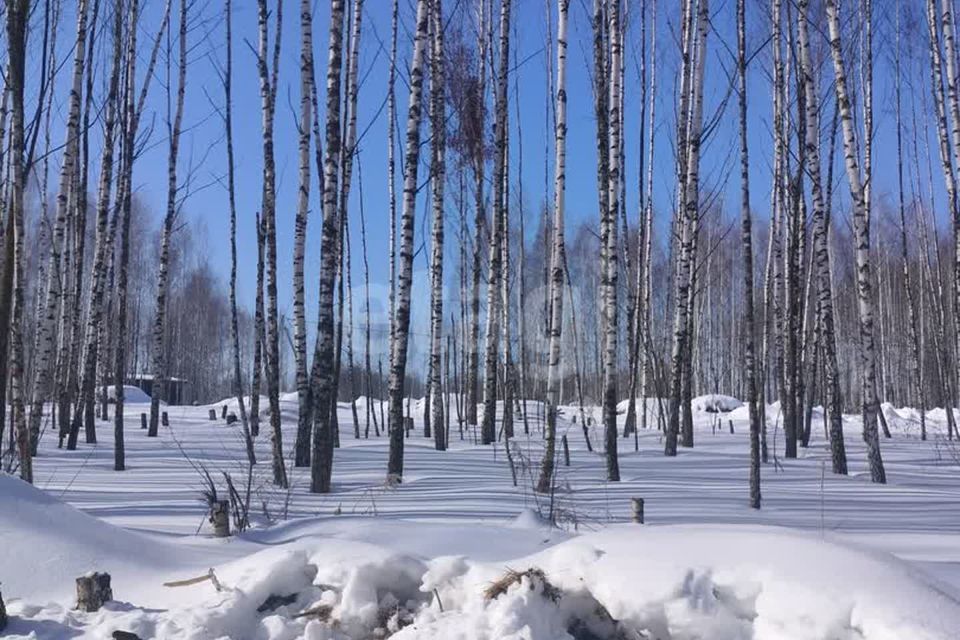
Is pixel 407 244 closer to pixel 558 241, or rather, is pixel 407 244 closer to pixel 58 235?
pixel 558 241

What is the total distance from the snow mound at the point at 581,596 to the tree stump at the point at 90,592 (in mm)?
52

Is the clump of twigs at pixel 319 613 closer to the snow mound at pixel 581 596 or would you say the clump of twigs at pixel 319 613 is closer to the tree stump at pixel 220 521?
the snow mound at pixel 581 596

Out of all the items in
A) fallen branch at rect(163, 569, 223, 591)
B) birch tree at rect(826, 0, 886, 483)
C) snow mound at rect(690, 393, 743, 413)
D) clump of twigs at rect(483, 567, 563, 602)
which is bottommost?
snow mound at rect(690, 393, 743, 413)

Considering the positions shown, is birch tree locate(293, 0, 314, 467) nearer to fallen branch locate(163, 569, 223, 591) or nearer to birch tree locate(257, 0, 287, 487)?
birch tree locate(257, 0, 287, 487)

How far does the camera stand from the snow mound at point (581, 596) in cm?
212

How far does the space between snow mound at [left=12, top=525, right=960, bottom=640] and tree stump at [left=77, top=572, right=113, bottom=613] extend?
0.05 m

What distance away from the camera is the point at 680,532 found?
9.22 feet

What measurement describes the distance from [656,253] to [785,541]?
92.3ft

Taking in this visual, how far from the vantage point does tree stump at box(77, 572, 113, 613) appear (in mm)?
2832

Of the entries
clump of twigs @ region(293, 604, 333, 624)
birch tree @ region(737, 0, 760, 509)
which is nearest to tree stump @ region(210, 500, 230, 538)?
clump of twigs @ region(293, 604, 333, 624)

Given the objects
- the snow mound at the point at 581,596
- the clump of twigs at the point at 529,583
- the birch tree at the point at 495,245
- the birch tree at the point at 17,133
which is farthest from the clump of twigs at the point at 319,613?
the birch tree at the point at 495,245

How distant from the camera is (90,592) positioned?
284cm

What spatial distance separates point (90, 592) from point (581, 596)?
77.2 inches

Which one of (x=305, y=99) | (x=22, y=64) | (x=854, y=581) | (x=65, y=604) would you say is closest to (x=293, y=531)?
(x=65, y=604)
